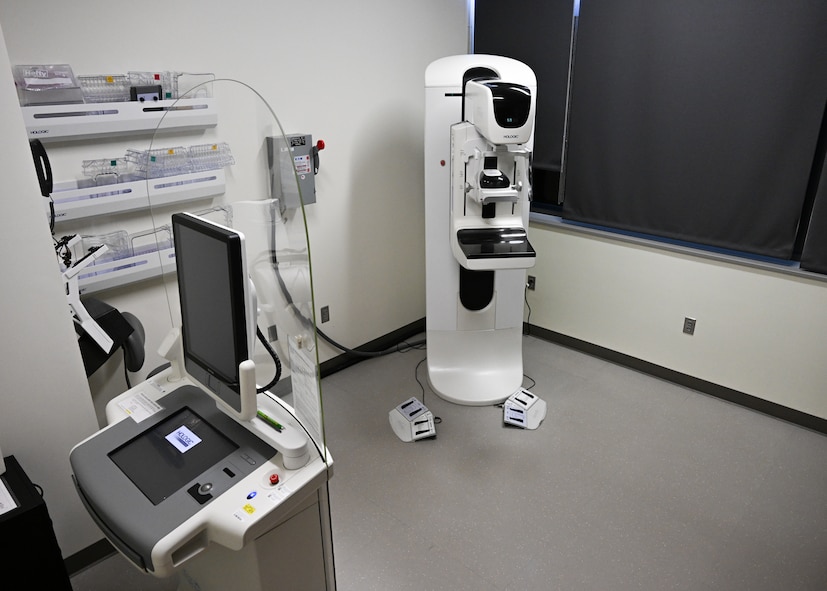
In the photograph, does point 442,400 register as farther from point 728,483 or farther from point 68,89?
point 68,89

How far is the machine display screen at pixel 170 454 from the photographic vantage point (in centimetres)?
143

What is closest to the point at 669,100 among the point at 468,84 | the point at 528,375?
the point at 468,84

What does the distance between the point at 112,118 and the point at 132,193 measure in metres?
0.30

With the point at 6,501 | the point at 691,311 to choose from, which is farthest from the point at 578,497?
the point at 6,501

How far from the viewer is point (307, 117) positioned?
310 cm

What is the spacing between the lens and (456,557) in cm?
227

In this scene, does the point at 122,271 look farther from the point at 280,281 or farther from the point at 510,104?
the point at 510,104

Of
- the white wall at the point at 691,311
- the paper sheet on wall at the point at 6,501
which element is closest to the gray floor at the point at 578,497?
the white wall at the point at 691,311

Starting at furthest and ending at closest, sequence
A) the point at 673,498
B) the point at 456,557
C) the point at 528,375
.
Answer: the point at 528,375
the point at 673,498
the point at 456,557

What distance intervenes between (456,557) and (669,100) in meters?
2.54

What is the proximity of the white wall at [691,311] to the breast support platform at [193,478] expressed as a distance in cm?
256

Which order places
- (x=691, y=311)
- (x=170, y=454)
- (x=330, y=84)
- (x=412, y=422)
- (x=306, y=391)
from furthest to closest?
(x=691, y=311) → (x=330, y=84) → (x=412, y=422) → (x=170, y=454) → (x=306, y=391)

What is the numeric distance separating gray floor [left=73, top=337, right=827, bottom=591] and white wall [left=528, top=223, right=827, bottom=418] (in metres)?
A: 0.21

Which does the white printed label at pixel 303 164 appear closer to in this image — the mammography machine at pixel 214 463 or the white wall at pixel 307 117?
the white wall at pixel 307 117
